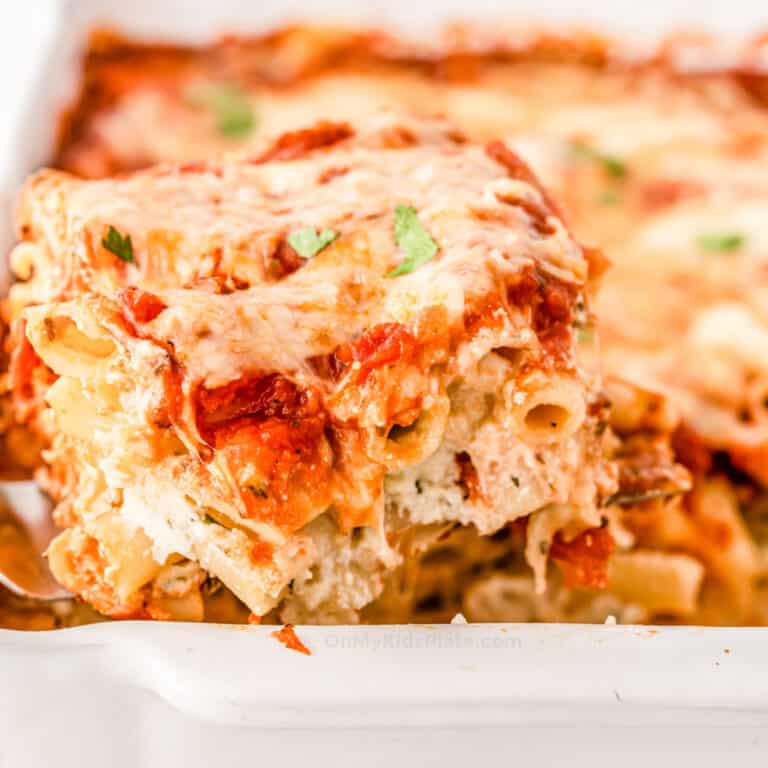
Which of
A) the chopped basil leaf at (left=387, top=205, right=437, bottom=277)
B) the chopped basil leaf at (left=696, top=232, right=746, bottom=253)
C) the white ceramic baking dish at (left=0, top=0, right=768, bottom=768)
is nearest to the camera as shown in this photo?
the white ceramic baking dish at (left=0, top=0, right=768, bottom=768)

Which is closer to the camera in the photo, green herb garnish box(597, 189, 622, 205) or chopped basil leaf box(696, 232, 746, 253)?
chopped basil leaf box(696, 232, 746, 253)

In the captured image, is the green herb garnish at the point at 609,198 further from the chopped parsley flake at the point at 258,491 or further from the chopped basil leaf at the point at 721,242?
the chopped parsley flake at the point at 258,491

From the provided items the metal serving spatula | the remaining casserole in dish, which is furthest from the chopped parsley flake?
the metal serving spatula

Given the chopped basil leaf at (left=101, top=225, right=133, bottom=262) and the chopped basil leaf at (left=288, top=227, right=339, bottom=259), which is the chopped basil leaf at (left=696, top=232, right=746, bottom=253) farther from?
the chopped basil leaf at (left=101, top=225, right=133, bottom=262)

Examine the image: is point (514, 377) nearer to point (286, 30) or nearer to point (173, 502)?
point (173, 502)

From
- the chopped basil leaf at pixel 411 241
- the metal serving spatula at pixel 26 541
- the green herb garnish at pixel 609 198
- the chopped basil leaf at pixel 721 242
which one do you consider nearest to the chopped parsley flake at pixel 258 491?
the chopped basil leaf at pixel 411 241

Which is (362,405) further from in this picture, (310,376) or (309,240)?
(309,240)

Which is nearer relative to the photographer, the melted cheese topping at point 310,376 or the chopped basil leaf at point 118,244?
the melted cheese topping at point 310,376

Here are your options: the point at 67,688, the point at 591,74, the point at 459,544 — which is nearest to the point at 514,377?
the point at 459,544
